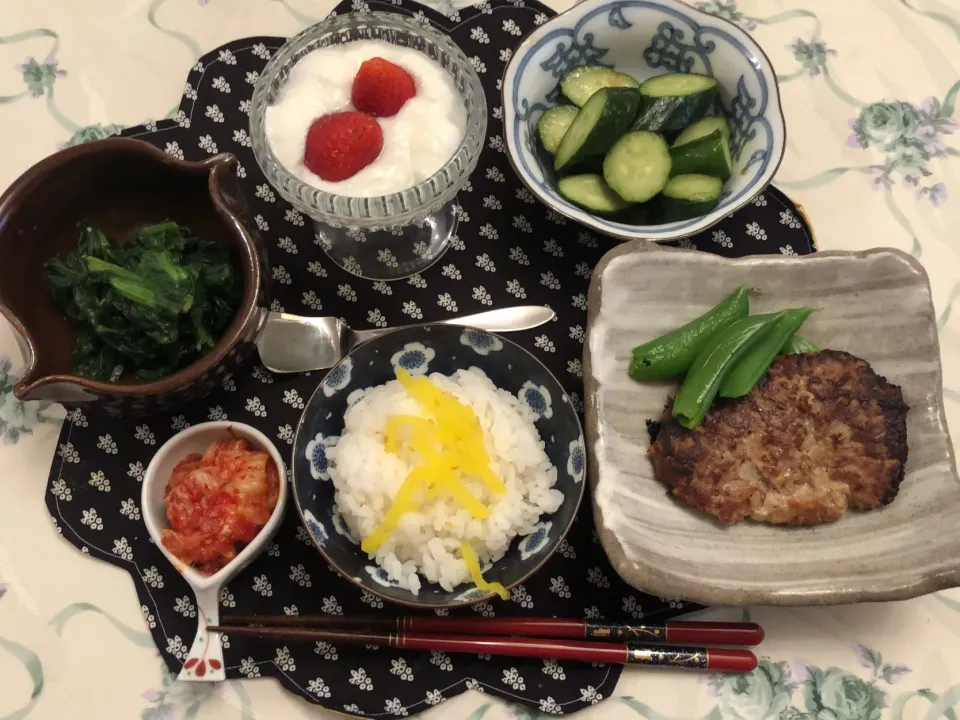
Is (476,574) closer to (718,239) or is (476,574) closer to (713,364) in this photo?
(713,364)

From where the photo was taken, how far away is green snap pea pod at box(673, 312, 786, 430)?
1.89m

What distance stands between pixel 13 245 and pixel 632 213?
1649mm

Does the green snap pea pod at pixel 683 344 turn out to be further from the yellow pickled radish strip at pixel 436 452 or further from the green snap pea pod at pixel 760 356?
the yellow pickled radish strip at pixel 436 452

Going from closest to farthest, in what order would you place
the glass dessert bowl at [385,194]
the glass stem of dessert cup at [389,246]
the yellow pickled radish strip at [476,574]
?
1. the yellow pickled radish strip at [476,574]
2. the glass dessert bowl at [385,194]
3. the glass stem of dessert cup at [389,246]

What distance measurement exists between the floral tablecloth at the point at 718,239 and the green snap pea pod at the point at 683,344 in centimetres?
30

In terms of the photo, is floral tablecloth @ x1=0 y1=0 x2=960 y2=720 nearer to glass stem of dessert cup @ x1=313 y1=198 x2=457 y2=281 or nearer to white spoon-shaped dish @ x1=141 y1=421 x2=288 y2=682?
white spoon-shaped dish @ x1=141 y1=421 x2=288 y2=682

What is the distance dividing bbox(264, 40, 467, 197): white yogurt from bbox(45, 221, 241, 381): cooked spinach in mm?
362

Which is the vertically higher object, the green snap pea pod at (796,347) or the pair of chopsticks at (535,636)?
the green snap pea pod at (796,347)

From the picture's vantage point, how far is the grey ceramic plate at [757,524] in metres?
1.75

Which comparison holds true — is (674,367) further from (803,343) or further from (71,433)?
(71,433)

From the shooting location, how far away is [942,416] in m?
1.92

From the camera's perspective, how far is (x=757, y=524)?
75.1 inches

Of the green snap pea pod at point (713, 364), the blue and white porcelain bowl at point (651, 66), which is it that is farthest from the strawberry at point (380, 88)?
the green snap pea pod at point (713, 364)

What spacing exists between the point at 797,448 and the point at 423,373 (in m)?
1.03
